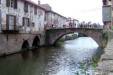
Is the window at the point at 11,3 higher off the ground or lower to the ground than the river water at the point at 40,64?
higher

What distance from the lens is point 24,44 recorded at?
2661 cm

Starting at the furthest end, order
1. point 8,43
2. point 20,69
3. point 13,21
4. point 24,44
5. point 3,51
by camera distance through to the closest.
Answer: point 24,44 < point 13,21 < point 8,43 < point 3,51 < point 20,69

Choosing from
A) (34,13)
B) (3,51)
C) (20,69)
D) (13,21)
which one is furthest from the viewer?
(34,13)

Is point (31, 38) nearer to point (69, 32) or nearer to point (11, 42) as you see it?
point (11, 42)

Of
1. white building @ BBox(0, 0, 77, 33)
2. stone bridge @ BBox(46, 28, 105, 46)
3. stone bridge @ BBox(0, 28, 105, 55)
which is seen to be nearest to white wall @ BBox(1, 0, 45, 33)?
white building @ BBox(0, 0, 77, 33)

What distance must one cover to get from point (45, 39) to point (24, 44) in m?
7.83

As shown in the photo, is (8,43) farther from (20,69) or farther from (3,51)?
(20,69)

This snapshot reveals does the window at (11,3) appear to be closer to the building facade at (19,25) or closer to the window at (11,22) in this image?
the building facade at (19,25)

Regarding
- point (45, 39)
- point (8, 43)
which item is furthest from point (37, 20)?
point (8, 43)

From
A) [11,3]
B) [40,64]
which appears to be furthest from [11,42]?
[40,64]

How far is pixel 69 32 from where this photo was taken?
103 ft

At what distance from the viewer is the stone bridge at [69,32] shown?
2853cm

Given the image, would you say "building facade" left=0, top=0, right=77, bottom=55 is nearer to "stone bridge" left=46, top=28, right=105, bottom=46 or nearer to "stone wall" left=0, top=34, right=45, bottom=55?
"stone wall" left=0, top=34, right=45, bottom=55

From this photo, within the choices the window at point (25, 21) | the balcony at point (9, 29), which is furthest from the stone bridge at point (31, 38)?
the window at point (25, 21)
